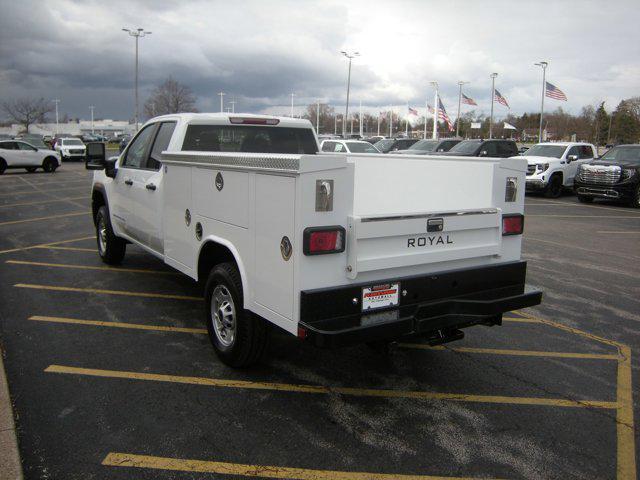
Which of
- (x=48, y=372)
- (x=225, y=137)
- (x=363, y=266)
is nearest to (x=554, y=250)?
(x=225, y=137)

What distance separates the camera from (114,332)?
539cm

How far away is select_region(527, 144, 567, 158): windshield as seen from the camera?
21.5 m

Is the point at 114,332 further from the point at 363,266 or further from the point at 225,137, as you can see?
the point at 363,266

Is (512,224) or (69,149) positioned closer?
(512,224)

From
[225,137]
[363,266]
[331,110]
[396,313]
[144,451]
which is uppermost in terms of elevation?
[331,110]

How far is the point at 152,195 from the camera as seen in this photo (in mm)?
5965

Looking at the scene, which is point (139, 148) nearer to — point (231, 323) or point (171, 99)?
point (231, 323)

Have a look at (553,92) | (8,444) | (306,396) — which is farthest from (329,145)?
(553,92)

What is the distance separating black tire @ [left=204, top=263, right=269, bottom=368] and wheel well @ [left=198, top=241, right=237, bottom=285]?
0.11m

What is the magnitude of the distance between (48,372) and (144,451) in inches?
61.2

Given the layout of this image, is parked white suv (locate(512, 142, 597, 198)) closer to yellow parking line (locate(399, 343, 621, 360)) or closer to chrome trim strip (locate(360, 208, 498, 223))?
yellow parking line (locate(399, 343, 621, 360))

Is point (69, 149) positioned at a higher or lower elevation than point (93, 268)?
higher

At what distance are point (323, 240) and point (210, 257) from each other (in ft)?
5.41

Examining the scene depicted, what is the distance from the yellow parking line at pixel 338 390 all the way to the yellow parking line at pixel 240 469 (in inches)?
39.7
